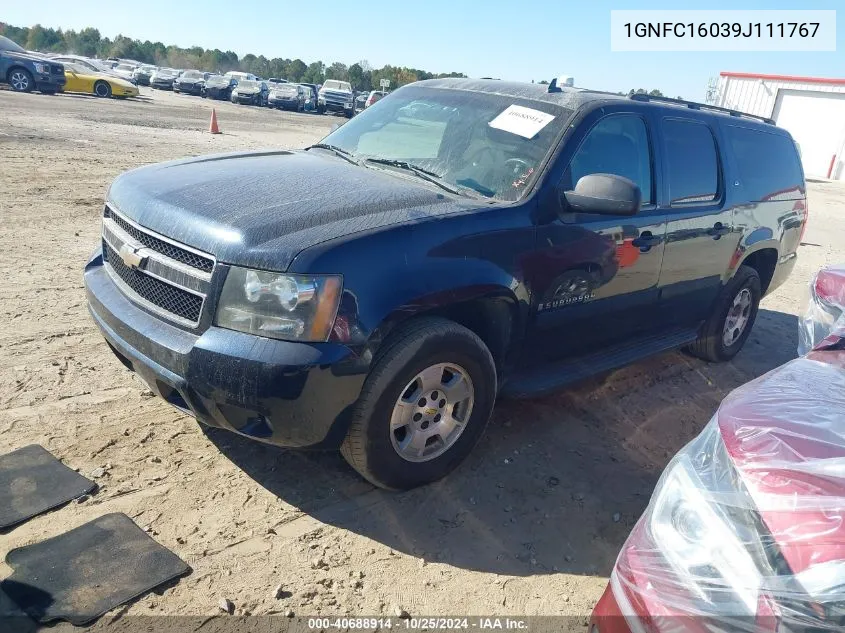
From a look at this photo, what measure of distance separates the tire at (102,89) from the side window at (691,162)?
27804mm

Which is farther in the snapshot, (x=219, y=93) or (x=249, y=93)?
(x=219, y=93)

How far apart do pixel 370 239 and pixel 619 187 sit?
55.0 inches

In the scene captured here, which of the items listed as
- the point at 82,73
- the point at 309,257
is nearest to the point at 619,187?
the point at 309,257

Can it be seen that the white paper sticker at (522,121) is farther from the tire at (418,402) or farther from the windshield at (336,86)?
the windshield at (336,86)

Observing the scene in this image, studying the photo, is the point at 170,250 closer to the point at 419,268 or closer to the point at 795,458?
the point at 419,268

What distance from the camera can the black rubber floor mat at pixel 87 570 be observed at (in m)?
2.46

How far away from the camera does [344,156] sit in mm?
4188

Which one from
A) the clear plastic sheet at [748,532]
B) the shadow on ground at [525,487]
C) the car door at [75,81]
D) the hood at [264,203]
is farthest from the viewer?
→ the car door at [75,81]

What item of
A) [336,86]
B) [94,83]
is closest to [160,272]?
[94,83]

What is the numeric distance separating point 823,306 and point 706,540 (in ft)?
12.0

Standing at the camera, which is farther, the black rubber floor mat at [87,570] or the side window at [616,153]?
the side window at [616,153]

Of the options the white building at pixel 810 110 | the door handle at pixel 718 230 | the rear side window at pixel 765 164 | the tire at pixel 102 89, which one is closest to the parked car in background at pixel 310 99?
the tire at pixel 102 89

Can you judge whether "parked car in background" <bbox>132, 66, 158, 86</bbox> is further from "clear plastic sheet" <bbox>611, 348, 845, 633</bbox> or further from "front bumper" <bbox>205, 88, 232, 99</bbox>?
"clear plastic sheet" <bbox>611, 348, 845, 633</bbox>

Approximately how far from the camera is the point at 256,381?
266 cm
